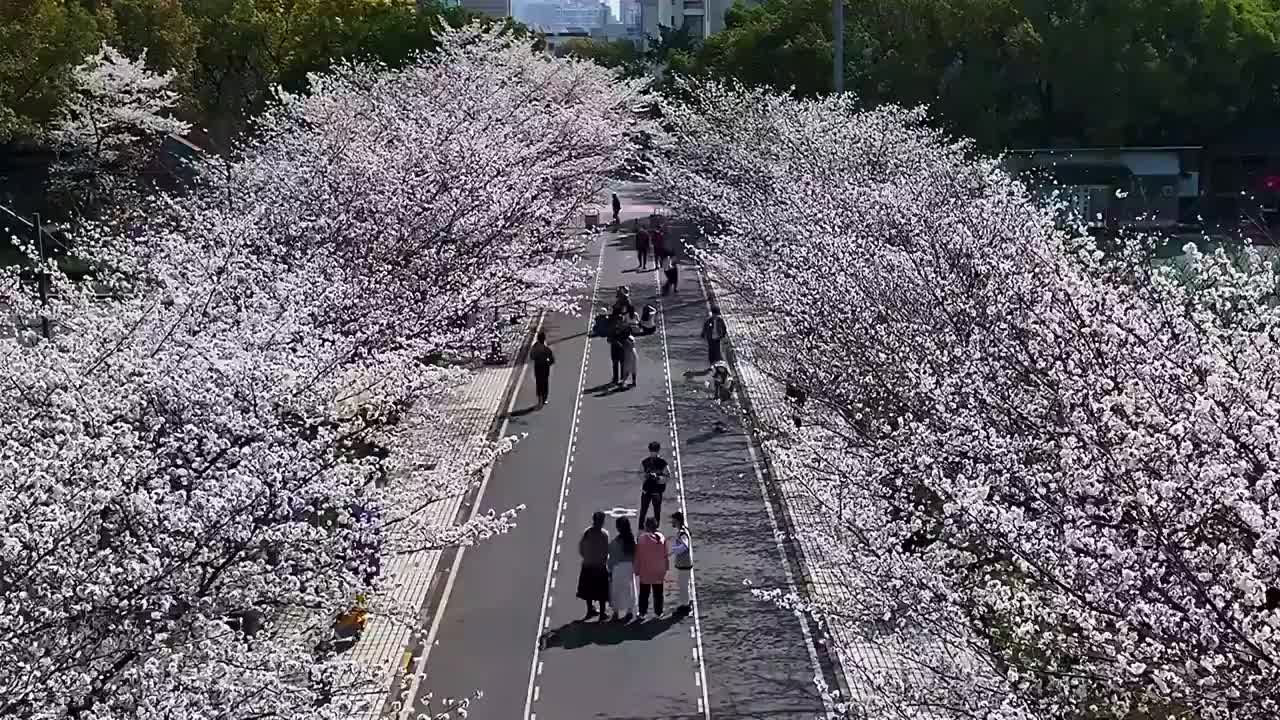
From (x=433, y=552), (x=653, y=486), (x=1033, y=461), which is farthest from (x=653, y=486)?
(x=1033, y=461)

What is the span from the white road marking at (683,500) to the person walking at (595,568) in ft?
3.23

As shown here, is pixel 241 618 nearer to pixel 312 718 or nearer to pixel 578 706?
pixel 312 718

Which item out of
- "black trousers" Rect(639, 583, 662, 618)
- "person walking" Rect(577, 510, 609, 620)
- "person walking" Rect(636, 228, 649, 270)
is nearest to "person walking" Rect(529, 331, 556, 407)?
"person walking" Rect(577, 510, 609, 620)

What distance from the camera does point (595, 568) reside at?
15.4m

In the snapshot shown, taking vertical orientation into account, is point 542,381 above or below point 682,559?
above

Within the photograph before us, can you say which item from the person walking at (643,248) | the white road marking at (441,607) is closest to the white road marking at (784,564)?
the white road marking at (441,607)

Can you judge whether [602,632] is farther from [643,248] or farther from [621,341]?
[643,248]

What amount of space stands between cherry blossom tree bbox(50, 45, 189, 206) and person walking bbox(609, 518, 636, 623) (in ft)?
91.8

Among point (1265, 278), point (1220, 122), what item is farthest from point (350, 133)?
point (1220, 122)

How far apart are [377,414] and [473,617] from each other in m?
2.32

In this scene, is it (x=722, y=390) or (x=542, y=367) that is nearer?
(x=722, y=390)

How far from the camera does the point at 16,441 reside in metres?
9.04

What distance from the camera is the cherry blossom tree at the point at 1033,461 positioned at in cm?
735

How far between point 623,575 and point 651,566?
0.30m
